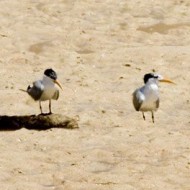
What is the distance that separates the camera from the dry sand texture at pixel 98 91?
8719mm

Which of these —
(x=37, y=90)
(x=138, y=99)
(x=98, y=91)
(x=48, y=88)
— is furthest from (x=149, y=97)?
(x=98, y=91)

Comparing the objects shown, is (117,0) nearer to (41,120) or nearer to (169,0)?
(169,0)

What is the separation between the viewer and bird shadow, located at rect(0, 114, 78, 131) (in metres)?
10.8

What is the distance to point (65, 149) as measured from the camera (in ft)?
31.9

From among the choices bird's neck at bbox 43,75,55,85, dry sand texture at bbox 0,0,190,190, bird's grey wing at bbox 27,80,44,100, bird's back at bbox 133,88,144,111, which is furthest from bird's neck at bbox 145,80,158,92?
bird's grey wing at bbox 27,80,44,100

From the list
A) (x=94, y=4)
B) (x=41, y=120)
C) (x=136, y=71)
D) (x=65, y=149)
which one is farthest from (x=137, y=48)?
(x=65, y=149)

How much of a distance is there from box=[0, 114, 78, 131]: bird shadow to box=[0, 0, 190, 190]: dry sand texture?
0.87 feet

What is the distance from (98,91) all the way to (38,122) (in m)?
2.57

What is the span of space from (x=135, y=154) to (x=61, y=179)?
1272 millimetres

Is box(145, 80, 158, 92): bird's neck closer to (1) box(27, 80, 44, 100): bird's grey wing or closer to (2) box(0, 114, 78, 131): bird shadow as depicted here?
(2) box(0, 114, 78, 131): bird shadow

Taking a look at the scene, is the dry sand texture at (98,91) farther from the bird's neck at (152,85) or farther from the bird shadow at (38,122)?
the bird's neck at (152,85)

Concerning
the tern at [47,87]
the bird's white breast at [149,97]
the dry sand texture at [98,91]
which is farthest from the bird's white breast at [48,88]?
the bird's white breast at [149,97]

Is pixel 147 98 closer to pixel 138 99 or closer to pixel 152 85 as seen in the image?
pixel 138 99

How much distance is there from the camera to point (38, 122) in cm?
1098
